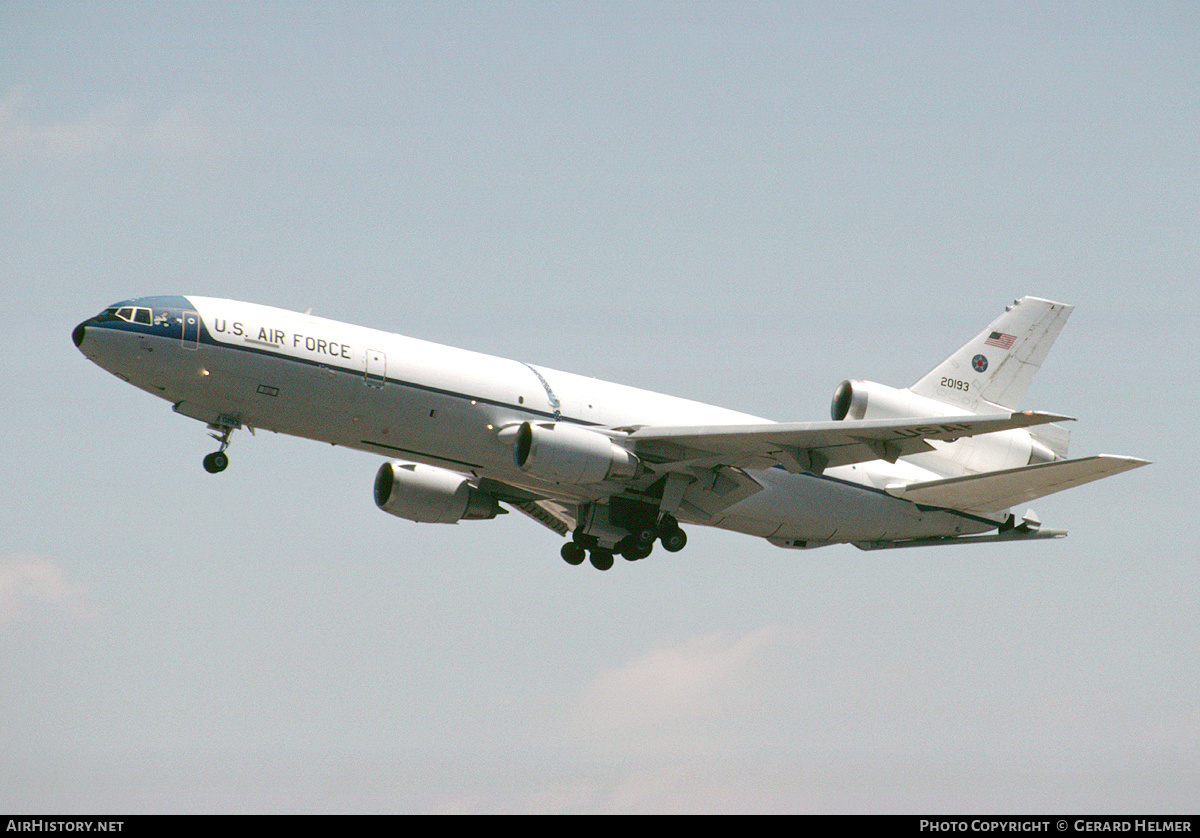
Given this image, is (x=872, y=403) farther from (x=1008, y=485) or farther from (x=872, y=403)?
(x=1008, y=485)

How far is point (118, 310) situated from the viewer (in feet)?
110

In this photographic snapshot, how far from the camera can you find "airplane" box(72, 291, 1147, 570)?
33719 millimetres

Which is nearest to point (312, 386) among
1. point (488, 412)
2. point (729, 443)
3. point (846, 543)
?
point (488, 412)

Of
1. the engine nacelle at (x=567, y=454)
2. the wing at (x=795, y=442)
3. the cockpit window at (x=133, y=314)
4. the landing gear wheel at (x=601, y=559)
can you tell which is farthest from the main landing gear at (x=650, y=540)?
the cockpit window at (x=133, y=314)

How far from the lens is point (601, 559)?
137 feet

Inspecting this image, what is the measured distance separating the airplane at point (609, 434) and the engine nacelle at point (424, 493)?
0.18 ft

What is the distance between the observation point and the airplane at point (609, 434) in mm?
33719

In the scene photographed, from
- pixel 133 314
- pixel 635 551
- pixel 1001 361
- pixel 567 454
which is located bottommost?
pixel 635 551

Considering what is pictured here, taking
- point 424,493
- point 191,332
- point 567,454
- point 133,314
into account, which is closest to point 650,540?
point 567,454

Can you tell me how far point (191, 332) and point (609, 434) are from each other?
427 inches

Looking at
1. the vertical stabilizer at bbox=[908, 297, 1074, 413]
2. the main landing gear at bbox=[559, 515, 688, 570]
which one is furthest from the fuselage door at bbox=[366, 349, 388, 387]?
the vertical stabilizer at bbox=[908, 297, 1074, 413]

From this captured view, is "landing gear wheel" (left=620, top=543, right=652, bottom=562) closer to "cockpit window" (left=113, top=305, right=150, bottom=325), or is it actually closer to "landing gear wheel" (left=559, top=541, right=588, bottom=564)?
"landing gear wheel" (left=559, top=541, right=588, bottom=564)

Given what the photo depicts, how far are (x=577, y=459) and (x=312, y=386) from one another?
6.81 metres
